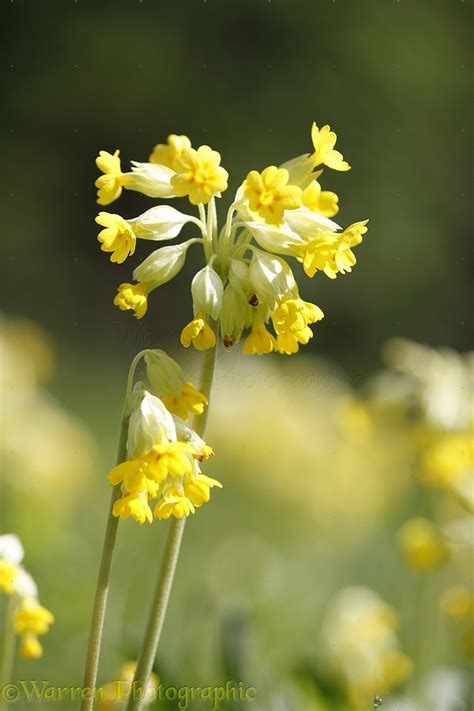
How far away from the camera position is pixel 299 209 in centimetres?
139

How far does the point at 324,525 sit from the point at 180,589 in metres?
0.61

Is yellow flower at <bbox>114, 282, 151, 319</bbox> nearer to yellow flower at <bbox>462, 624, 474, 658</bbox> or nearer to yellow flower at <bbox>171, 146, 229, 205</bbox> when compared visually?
yellow flower at <bbox>171, 146, 229, 205</bbox>

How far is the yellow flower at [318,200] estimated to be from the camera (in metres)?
1.40

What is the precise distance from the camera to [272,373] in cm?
273

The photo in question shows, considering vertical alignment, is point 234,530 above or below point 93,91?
below

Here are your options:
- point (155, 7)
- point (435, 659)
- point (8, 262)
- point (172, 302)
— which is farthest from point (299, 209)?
point (155, 7)

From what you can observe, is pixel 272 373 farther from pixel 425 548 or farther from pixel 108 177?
pixel 108 177

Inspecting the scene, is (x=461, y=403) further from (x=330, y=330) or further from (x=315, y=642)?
(x=330, y=330)

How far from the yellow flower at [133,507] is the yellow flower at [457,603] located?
116 centimetres

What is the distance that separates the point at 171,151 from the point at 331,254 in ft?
0.91

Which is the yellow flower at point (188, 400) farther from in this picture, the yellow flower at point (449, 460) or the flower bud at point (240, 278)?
the yellow flower at point (449, 460)

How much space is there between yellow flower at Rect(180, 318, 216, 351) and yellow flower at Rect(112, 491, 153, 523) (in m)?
0.19

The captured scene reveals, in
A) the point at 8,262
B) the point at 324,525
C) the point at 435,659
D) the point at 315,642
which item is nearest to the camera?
the point at 435,659

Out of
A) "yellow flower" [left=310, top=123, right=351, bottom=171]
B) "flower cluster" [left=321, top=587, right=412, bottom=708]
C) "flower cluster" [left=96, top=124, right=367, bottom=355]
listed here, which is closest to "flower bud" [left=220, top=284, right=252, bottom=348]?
"flower cluster" [left=96, top=124, right=367, bottom=355]
